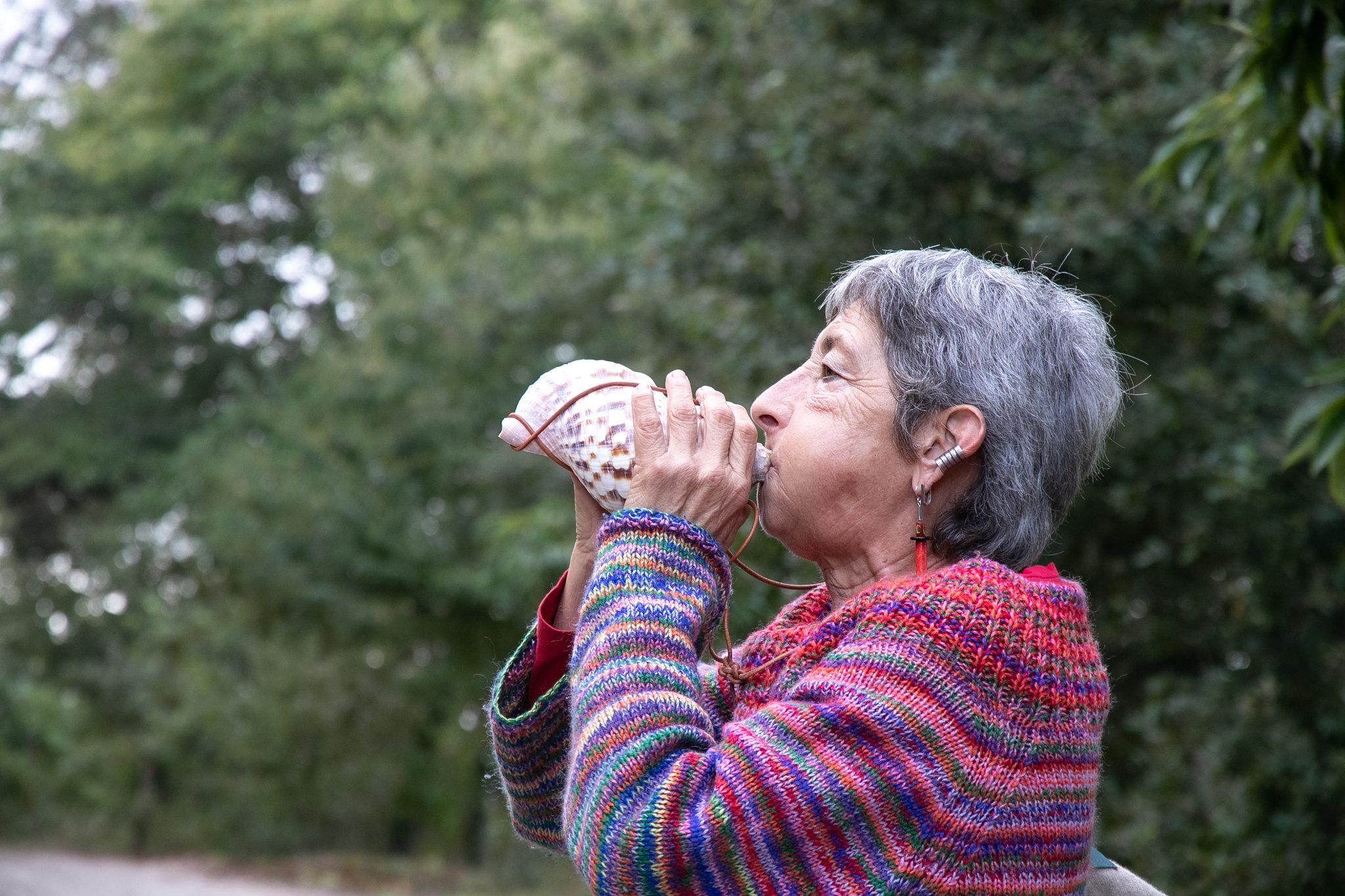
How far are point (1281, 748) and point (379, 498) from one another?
9.42 m

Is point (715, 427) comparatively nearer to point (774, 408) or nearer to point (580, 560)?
point (774, 408)

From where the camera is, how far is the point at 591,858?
1438 mm

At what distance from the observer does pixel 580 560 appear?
1.85 meters

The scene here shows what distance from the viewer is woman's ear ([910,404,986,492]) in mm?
1658

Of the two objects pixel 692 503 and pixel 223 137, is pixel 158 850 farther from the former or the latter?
pixel 692 503

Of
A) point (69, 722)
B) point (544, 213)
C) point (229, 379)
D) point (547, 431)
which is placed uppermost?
point (547, 431)

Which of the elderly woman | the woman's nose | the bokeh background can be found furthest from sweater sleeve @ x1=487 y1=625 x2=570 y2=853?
the woman's nose

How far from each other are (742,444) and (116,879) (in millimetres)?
14687

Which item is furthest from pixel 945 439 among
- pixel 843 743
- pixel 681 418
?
pixel 843 743

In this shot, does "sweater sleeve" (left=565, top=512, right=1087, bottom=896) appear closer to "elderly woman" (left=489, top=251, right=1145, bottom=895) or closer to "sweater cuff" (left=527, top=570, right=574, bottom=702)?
"elderly woman" (left=489, top=251, right=1145, bottom=895)

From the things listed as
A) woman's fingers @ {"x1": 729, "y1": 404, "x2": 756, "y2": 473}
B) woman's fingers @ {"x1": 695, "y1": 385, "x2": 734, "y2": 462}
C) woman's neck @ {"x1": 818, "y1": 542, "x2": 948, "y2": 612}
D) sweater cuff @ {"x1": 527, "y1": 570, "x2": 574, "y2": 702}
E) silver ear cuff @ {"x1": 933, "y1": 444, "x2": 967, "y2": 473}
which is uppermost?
woman's fingers @ {"x1": 695, "y1": 385, "x2": 734, "y2": 462}

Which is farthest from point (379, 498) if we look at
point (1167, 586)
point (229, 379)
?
point (1167, 586)

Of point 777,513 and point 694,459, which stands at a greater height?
point 694,459

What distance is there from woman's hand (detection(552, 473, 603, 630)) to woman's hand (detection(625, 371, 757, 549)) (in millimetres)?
168
